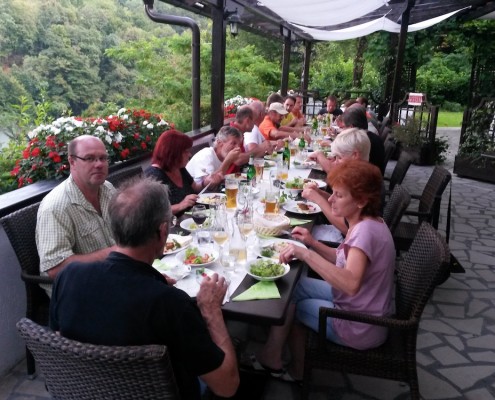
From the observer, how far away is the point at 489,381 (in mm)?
2551

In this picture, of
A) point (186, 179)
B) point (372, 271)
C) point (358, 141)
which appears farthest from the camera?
point (186, 179)

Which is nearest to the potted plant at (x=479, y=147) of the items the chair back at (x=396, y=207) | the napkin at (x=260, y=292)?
the chair back at (x=396, y=207)

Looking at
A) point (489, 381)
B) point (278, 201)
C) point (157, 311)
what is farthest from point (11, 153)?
point (489, 381)

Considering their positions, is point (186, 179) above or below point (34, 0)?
below

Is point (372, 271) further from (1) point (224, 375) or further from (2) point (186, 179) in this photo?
(2) point (186, 179)

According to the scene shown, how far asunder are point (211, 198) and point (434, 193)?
1.75m

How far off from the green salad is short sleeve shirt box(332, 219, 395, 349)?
34cm

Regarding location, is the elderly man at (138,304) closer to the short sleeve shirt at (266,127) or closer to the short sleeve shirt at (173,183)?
the short sleeve shirt at (173,183)

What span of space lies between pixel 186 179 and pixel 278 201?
2.90ft

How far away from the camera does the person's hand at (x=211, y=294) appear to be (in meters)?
1.55

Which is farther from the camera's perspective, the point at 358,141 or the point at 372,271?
the point at 358,141

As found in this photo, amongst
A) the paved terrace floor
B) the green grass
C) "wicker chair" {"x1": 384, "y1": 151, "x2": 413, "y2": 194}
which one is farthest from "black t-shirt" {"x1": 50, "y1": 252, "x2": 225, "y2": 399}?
the green grass

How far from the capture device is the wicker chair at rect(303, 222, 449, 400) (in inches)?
73.8

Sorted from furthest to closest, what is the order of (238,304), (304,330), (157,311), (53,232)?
(304,330)
(53,232)
(238,304)
(157,311)
